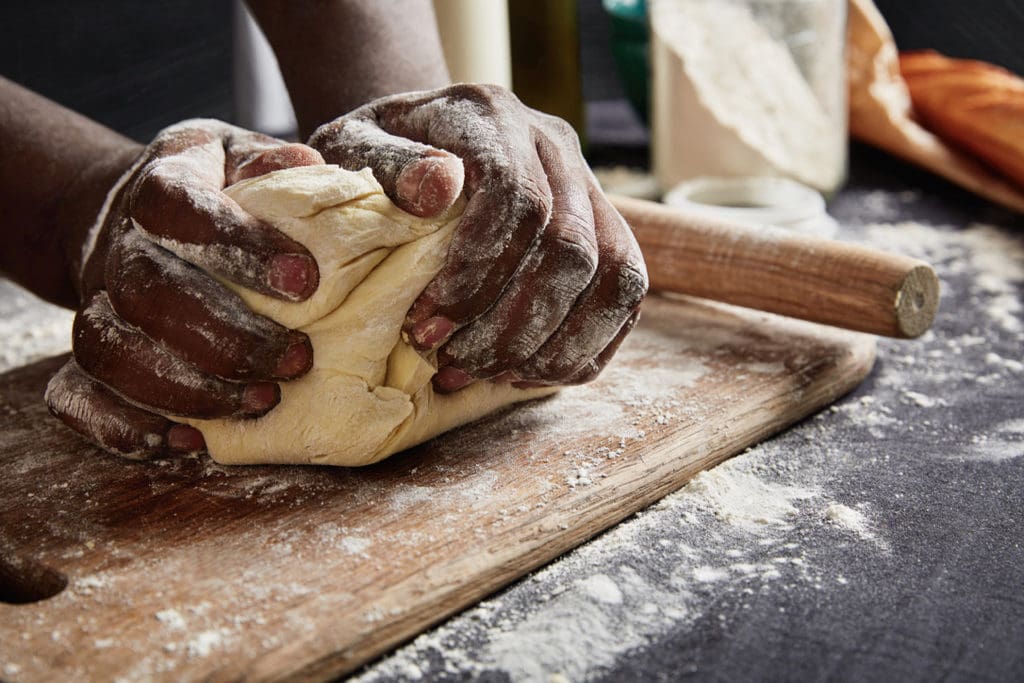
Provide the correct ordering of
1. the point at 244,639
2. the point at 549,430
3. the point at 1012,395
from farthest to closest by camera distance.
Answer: the point at 1012,395, the point at 549,430, the point at 244,639

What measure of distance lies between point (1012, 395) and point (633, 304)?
22.1 inches

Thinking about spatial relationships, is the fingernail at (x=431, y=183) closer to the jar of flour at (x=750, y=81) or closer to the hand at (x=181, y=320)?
the hand at (x=181, y=320)

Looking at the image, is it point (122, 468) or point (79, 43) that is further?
point (79, 43)

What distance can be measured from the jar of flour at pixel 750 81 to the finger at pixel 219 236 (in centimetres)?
123

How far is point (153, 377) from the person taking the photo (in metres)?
1.01

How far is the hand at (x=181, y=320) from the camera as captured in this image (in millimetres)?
978

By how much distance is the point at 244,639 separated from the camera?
80 centimetres

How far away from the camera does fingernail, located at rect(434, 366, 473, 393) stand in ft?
3.61

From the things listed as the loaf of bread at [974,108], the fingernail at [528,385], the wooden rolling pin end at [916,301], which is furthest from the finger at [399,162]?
the loaf of bread at [974,108]

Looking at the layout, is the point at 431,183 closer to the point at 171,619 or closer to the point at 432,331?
the point at 432,331

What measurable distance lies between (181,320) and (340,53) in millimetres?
574

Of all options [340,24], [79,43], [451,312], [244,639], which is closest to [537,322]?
[451,312]

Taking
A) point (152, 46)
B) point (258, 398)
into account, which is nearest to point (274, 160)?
point (258, 398)

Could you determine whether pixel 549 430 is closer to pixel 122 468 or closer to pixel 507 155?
pixel 507 155
